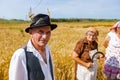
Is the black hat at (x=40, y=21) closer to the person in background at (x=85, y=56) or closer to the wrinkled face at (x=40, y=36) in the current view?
the wrinkled face at (x=40, y=36)

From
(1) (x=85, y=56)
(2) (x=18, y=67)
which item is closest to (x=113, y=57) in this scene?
(1) (x=85, y=56)

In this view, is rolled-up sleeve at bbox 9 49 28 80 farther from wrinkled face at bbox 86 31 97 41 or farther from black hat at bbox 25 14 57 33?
wrinkled face at bbox 86 31 97 41

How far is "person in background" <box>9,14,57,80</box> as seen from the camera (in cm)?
335

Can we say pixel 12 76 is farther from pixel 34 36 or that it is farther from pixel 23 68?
pixel 34 36

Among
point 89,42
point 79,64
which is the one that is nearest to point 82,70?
point 79,64

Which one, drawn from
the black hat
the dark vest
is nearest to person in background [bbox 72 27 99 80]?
the black hat

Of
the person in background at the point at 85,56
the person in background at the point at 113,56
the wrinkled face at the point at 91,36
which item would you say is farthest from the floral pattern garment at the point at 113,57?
the wrinkled face at the point at 91,36

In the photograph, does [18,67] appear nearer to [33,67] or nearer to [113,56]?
[33,67]

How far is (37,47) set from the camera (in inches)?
138

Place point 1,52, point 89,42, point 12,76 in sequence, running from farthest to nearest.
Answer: point 1,52 → point 89,42 → point 12,76

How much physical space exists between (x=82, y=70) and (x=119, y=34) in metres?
0.79

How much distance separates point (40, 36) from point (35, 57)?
0.65ft

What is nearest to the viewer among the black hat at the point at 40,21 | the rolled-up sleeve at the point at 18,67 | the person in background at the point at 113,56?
the rolled-up sleeve at the point at 18,67

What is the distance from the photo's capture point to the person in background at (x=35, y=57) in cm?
335
